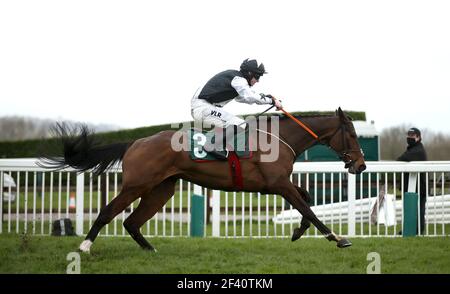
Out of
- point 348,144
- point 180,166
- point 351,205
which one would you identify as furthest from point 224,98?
point 351,205

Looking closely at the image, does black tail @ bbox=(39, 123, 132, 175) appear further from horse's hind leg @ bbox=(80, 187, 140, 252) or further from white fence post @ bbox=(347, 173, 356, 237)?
white fence post @ bbox=(347, 173, 356, 237)

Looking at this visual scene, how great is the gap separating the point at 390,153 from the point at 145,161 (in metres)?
21.3

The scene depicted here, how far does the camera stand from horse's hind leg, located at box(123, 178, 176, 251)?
7.27 metres

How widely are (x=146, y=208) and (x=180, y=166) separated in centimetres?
77

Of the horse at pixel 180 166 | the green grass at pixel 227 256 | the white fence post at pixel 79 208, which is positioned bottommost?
the green grass at pixel 227 256

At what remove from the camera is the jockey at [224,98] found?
269 inches

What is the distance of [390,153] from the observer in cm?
2658

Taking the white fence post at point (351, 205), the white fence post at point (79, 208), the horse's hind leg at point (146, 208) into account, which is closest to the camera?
the horse's hind leg at point (146, 208)

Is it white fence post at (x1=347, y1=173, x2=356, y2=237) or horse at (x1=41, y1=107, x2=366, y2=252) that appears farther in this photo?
white fence post at (x1=347, y1=173, x2=356, y2=237)

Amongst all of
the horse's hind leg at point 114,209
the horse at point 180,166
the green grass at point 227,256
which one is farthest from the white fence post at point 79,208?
the horse's hind leg at point 114,209

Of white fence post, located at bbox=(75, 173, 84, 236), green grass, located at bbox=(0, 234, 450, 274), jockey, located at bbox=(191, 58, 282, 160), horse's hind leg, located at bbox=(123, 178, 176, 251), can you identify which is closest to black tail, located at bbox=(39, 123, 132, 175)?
A: horse's hind leg, located at bbox=(123, 178, 176, 251)

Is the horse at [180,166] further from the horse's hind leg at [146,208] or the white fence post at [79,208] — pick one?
the white fence post at [79,208]

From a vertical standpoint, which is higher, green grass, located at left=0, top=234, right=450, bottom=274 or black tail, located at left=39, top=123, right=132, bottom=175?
black tail, located at left=39, top=123, right=132, bottom=175

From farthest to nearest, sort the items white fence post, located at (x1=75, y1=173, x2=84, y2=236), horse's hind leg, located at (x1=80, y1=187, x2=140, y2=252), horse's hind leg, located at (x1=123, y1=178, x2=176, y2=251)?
white fence post, located at (x1=75, y1=173, x2=84, y2=236) < horse's hind leg, located at (x1=123, y1=178, x2=176, y2=251) < horse's hind leg, located at (x1=80, y1=187, x2=140, y2=252)
